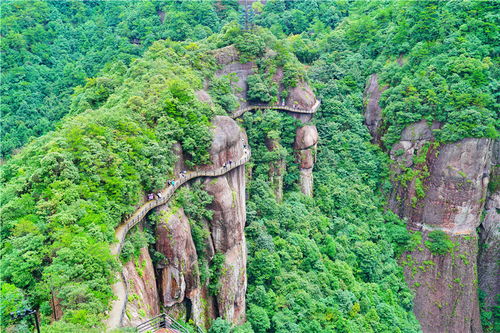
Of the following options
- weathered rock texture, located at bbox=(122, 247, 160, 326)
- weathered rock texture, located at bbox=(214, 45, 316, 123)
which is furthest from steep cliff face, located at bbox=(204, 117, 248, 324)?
weathered rock texture, located at bbox=(214, 45, 316, 123)

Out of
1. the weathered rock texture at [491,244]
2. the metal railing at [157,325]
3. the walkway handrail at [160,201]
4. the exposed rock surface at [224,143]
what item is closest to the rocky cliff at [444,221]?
the weathered rock texture at [491,244]

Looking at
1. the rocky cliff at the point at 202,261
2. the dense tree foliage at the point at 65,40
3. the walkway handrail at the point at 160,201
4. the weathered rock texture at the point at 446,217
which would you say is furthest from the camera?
the dense tree foliage at the point at 65,40

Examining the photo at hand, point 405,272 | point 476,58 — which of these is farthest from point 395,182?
point 476,58

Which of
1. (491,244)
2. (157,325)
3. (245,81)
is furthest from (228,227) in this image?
(491,244)

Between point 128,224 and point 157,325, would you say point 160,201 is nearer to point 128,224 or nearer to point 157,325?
point 128,224

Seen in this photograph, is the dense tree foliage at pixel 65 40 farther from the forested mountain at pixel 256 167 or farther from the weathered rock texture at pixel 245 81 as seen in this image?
the weathered rock texture at pixel 245 81

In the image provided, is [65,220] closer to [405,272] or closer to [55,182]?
[55,182]
